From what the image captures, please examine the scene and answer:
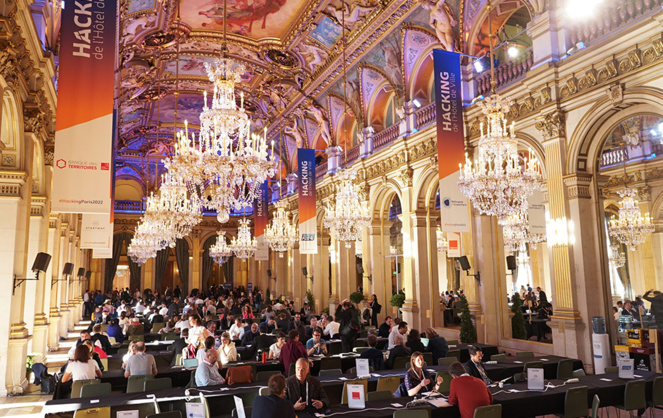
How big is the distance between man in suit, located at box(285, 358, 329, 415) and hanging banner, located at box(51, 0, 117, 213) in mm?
2970

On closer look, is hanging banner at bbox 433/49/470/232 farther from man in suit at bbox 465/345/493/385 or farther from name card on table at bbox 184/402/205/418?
name card on table at bbox 184/402/205/418

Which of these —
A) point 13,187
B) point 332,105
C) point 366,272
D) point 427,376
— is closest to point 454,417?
point 427,376

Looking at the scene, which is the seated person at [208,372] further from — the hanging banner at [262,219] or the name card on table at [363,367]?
the hanging banner at [262,219]

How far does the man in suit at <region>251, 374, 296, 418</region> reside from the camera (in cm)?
413

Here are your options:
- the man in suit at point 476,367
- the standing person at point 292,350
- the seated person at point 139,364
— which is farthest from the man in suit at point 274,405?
the seated person at point 139,364

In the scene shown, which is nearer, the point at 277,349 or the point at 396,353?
the point at 396,353

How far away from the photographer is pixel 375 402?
203 inches

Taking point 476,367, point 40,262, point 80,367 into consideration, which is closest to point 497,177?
point 476,367

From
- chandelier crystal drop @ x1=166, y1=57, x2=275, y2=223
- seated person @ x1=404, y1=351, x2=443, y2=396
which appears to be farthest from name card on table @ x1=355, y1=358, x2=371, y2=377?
chandelier crystal drop @ x1=166, y1=57, x2=275, y2=223

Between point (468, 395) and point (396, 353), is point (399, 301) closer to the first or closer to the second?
point (396, 353)

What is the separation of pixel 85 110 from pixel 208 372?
144 inches

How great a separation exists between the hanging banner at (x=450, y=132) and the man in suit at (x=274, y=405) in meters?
6.77

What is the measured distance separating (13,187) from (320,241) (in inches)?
575

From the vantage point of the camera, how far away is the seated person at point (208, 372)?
6.26 metres
